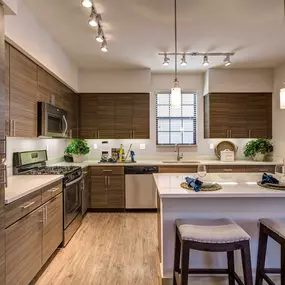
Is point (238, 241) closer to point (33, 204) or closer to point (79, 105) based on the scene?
point (33, 204)

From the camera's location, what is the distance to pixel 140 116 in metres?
4.76

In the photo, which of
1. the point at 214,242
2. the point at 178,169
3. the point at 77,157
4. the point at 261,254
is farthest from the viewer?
the point at 77,157

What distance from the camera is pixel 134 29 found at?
9.95ft

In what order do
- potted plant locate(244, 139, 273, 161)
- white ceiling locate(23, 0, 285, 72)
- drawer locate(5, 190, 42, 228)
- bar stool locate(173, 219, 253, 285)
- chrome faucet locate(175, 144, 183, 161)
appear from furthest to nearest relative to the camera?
chrome faucet locate(175, 144, 183, 161)
potted plant locate(244, 139, 273, 161)
white ceiling locate(23, 0, 285, 72)
drawer locate(5, 190, 42, 228)
bar stool locate(173, 219, 253, 285)

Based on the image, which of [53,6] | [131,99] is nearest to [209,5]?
[53,6]

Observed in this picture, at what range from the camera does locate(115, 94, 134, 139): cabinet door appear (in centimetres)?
476

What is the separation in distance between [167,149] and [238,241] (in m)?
3.49

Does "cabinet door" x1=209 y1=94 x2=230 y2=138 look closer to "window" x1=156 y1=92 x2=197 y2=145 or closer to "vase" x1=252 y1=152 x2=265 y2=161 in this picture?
"window" x1=156 y1=92 x2=197 y2=145

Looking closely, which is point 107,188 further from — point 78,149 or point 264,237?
point 264,237

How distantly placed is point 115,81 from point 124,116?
2.30ft

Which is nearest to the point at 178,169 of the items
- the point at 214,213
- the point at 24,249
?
the point at 214,213

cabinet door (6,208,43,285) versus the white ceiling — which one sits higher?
the white ceiling

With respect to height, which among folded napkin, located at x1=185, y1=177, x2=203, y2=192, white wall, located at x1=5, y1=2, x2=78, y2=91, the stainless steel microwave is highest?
white wall, located at x1=5, y1=2, x2=78, y2=91

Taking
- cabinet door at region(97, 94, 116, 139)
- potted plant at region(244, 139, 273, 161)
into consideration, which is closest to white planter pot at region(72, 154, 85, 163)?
cabinet door at region(97, 94, 116, 139)
